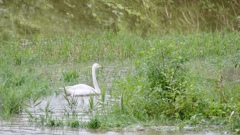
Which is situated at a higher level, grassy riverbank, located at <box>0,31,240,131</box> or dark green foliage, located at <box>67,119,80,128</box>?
grassy riverbank, located at <box>0,31,240,131</box>

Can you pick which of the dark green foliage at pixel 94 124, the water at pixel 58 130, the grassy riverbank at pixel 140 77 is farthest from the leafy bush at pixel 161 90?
the dark green foliage at pixel 94 124

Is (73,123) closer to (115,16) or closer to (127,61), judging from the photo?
(127,61)

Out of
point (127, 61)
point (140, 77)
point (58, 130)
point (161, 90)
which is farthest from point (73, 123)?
point (127, 61)

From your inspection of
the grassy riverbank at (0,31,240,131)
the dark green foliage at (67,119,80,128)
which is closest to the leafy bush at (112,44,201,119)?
the grassy riverbank at (0,31,240,131)

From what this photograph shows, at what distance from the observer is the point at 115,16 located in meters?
25.0

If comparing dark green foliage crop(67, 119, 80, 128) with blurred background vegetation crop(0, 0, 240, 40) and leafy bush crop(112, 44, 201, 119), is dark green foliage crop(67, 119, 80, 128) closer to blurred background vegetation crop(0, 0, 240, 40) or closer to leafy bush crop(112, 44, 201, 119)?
leafy bush crop(112, 44, 201, 119)

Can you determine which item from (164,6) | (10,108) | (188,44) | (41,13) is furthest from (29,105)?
(164,6)

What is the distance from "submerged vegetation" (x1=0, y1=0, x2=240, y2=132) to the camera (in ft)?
29.8

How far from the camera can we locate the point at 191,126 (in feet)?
28.6

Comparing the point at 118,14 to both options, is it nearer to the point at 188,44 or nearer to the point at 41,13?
the point at 41,13

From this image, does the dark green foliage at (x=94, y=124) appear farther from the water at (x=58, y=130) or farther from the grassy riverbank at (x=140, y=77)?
the water at (x=58, y=130)

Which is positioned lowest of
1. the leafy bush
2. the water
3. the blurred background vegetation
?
the water

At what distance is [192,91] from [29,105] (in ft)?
10.2

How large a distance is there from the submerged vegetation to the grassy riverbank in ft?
0.05
